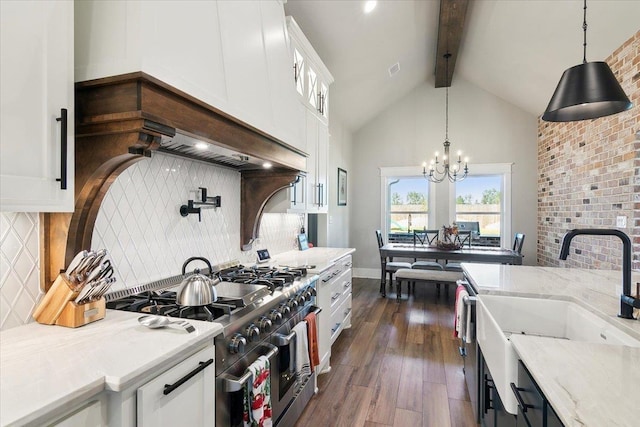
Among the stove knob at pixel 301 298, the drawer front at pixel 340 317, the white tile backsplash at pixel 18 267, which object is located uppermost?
the white tile backsplash at pixel 18 267

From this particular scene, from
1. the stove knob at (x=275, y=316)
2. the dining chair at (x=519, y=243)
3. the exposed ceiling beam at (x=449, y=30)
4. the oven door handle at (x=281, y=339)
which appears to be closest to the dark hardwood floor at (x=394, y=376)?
the oven door handle at (x=281, y=339)

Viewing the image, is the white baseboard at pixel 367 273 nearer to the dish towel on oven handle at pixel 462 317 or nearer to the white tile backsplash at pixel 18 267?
the dish towel on oven handle at pixel 462 317

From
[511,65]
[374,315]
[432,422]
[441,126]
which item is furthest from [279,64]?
[441,126]

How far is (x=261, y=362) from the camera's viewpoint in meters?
1.49

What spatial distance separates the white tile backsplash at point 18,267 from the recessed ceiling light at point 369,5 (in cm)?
321

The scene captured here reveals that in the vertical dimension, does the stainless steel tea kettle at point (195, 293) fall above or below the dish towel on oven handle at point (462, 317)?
above

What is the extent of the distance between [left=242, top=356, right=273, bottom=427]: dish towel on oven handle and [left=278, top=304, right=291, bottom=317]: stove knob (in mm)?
345

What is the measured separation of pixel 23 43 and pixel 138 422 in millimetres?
1179

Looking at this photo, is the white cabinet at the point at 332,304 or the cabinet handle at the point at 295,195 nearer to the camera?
the white cabinet at the point at 332,304

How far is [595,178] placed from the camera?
363 centimetres

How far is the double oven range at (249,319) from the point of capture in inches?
52.7

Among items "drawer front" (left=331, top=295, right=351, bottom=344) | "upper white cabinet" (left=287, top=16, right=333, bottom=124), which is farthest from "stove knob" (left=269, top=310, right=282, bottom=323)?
"upper white cabinet" (left=287, top=16, right=333, bottom=124)

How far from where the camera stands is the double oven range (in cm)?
134

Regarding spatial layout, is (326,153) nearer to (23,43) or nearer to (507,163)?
(23,43)
